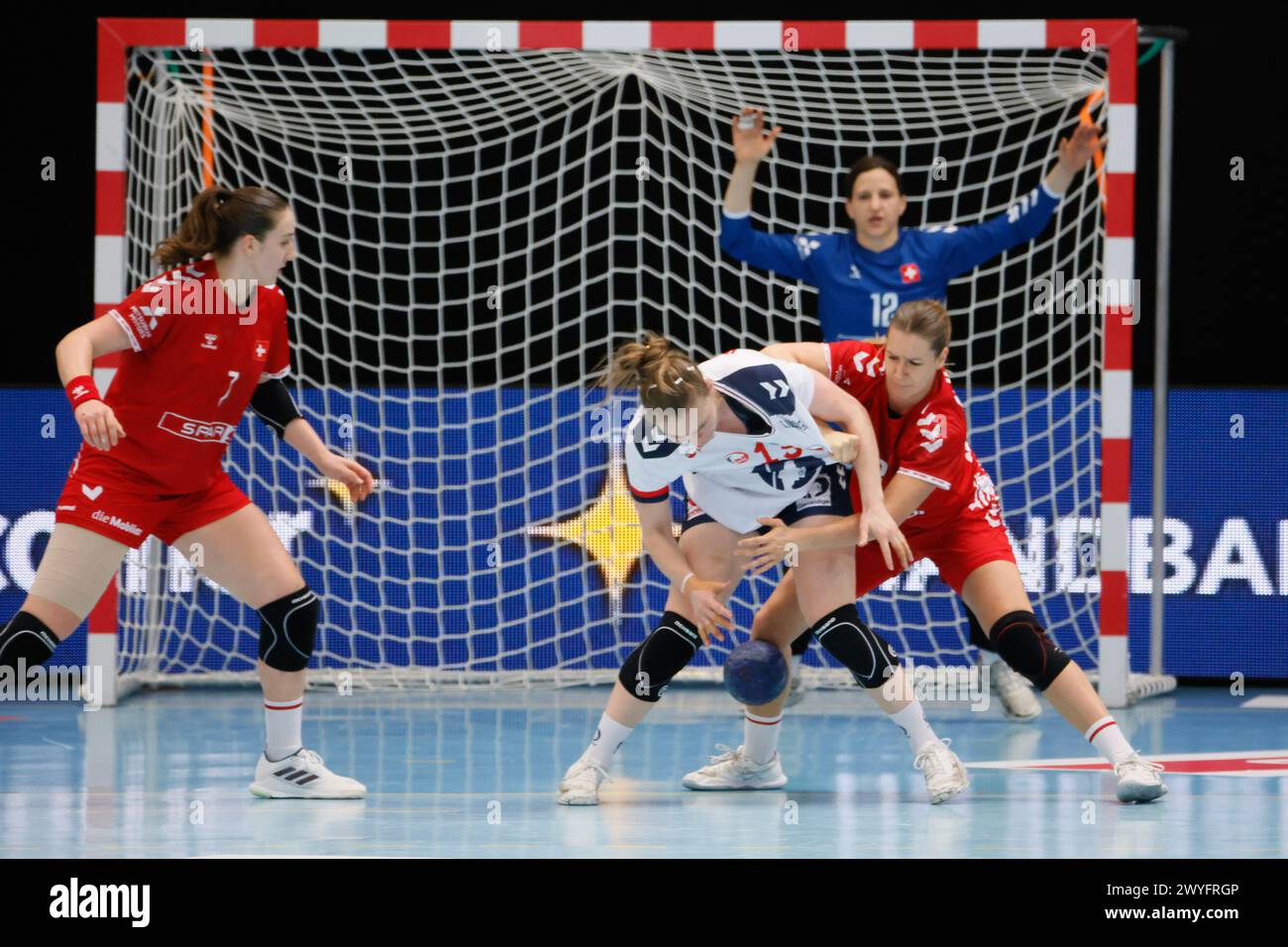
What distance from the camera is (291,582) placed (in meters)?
4.13

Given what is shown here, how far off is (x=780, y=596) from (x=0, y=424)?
11.7 feet

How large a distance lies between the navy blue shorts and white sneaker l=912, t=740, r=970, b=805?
0.60 meters

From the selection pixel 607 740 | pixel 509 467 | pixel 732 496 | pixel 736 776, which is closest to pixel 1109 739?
pixel 736 776

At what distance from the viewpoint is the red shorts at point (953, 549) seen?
4250 mm

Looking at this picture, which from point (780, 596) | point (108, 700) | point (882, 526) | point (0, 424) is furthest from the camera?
point (0, 424)

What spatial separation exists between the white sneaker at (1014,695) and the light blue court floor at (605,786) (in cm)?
8

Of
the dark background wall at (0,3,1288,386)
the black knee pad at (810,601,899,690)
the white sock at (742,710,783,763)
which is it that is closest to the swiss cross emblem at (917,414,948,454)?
the black knee pad at (810,601,899,690)

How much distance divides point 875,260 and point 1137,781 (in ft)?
7.32

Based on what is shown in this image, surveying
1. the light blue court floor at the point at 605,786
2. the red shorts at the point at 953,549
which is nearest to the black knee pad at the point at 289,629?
the light blue court floor at the point at 605,786

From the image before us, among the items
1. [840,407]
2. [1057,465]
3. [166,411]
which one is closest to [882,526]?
[840,407]

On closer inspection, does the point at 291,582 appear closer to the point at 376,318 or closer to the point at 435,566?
the point at 435,566

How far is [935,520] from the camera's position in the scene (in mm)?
4262

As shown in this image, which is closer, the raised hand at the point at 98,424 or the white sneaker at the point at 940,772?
the raised hand at the point at 98,424

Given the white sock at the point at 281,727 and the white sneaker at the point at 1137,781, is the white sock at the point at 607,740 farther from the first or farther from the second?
the white sneaker at the point at 1137,781
